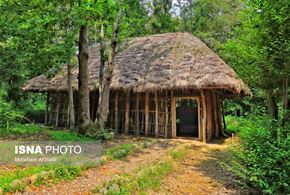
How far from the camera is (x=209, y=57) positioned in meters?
12.1

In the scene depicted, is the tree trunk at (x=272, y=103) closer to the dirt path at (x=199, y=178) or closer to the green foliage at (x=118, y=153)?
the dirt path at (x=199, y=178)

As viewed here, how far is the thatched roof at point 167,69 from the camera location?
36.0 feet

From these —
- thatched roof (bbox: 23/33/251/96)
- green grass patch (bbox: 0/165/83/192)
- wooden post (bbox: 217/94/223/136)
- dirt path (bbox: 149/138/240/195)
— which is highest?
thatched roof (bbox: 23/33/251/96)

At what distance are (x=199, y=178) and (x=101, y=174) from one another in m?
2.43

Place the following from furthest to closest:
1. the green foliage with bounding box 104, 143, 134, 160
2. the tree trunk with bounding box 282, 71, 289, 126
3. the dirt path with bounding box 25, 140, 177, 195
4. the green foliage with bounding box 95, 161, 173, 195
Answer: the green foliage with bounding box 104, 143, 134, 160
the tree trunk with bounding box 282, 71, 289, 126
the green foliage with bounding box 95, 161, 173, 195
the dirt path with bounding box 25, 140, 177, 195

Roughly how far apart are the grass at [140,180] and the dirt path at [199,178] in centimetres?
17

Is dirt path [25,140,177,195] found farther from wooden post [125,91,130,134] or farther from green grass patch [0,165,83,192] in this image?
wooden post [125,91,130,134]

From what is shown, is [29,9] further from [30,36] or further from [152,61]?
[152,61]

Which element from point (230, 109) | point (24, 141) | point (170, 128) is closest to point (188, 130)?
point (170, 128)

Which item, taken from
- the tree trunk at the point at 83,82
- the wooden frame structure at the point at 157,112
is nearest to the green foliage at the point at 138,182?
the tree trunk at the point at 83,82

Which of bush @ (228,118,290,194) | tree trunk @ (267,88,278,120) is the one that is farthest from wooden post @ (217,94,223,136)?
Answer: bush @ (228,118,290,194)

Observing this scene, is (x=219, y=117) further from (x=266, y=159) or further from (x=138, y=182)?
(x=138, y=182)

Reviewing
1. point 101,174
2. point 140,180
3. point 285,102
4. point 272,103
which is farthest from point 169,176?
point 272,103

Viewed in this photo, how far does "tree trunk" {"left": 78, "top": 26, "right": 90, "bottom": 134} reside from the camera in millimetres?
9672
